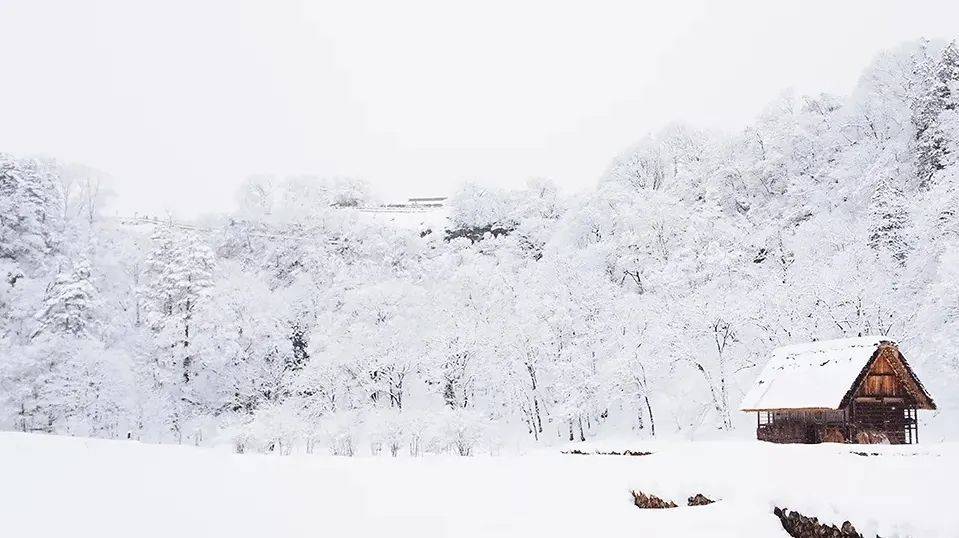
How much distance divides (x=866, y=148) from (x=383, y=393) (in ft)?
131

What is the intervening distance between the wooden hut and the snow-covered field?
13183 millimetres

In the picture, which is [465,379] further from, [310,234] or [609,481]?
[609,481]

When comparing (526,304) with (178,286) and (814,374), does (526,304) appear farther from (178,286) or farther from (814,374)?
(178,286)

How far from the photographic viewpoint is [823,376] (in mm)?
27609

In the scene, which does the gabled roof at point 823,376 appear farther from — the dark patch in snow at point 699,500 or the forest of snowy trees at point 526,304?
the dark patch in snow at point 699,500

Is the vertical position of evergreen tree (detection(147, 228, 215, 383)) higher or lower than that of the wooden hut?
higher

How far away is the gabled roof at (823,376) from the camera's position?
86.6ft

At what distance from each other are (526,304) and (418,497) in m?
32.8

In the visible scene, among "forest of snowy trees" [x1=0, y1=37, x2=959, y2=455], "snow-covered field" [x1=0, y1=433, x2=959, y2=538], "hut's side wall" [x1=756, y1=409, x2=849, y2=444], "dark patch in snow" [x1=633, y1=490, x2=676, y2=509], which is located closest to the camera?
"snow-covered field" [x1=0, y1=433, x2=959, y2=538]

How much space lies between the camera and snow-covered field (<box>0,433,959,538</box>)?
798cm

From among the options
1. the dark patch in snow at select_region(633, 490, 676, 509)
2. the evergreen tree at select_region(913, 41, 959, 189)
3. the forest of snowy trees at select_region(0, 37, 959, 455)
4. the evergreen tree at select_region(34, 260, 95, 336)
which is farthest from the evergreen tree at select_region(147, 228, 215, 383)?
the evergreen tree at select_region(913, 41, 959, 189)

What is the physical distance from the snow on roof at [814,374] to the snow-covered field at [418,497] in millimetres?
13089

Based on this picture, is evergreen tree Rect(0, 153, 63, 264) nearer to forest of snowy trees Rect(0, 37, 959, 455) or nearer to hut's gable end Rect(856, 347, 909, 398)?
forest of snowy trees Rect(0, 37, 959, 455)

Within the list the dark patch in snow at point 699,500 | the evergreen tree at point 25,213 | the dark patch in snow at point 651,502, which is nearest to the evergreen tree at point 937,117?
the dark patch in snow at point 699,500
